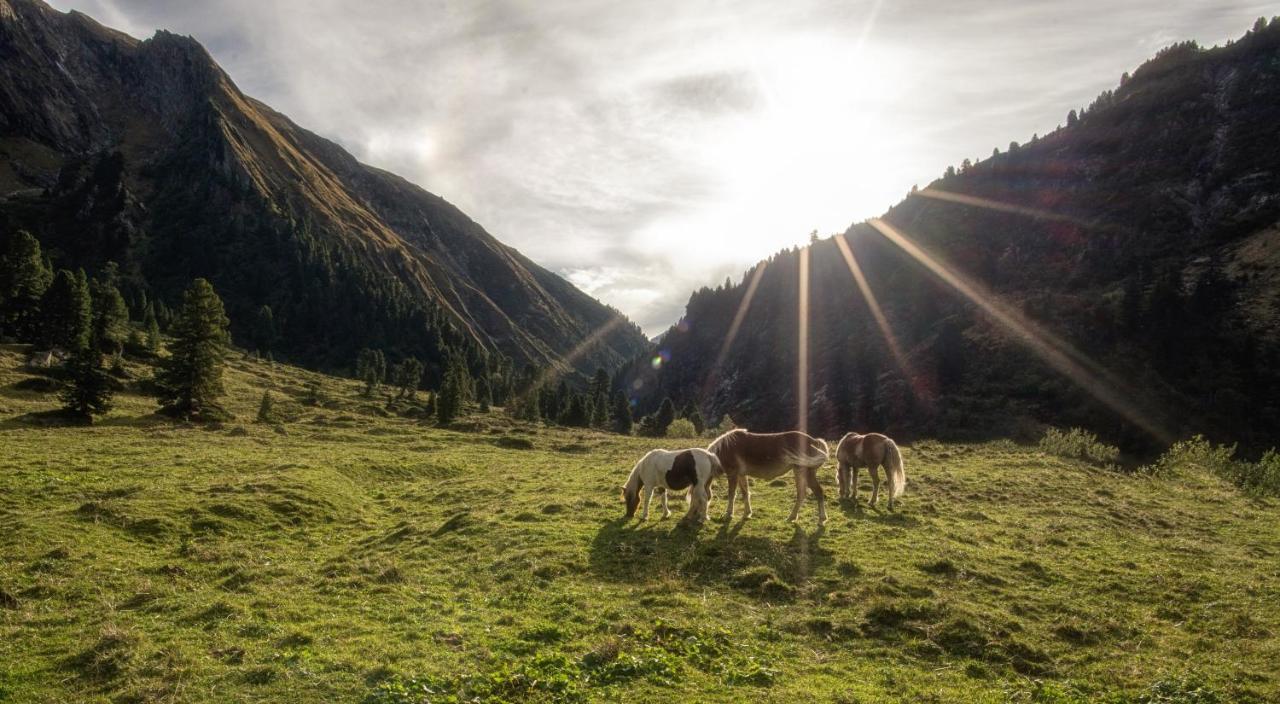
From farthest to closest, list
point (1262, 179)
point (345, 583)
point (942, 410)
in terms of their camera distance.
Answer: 1. point (1262, 179)
2. point (942, 410)
3. point (345, 583)

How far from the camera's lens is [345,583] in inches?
566

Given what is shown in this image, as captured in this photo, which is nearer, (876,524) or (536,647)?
(536,647)

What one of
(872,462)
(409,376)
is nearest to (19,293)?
(409,376)

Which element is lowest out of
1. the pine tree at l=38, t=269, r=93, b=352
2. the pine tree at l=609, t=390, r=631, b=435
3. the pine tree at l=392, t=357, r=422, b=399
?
the pine tree at l=609, t=390, r=631, b=435

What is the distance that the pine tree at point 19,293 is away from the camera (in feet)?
228

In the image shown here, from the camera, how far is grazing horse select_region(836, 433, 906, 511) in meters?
21.7

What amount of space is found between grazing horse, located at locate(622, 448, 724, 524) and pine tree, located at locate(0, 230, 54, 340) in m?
86.8

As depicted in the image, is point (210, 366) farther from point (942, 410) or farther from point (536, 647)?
point (942, 410)

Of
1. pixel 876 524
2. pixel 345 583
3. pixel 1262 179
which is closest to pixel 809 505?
pixel 876 524

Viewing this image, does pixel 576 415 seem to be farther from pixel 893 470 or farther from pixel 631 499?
pixel 893 470

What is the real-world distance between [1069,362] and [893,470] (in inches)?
4724

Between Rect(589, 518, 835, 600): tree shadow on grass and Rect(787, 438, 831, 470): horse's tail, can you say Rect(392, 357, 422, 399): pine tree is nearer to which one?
Rect(589, 518, 835, 600): tree shadow on grass

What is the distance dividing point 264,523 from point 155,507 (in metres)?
3.33

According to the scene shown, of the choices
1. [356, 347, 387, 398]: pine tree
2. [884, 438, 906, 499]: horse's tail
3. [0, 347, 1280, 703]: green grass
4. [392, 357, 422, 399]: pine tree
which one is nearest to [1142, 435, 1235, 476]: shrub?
[0, 347, 1280, 703]: green grass
